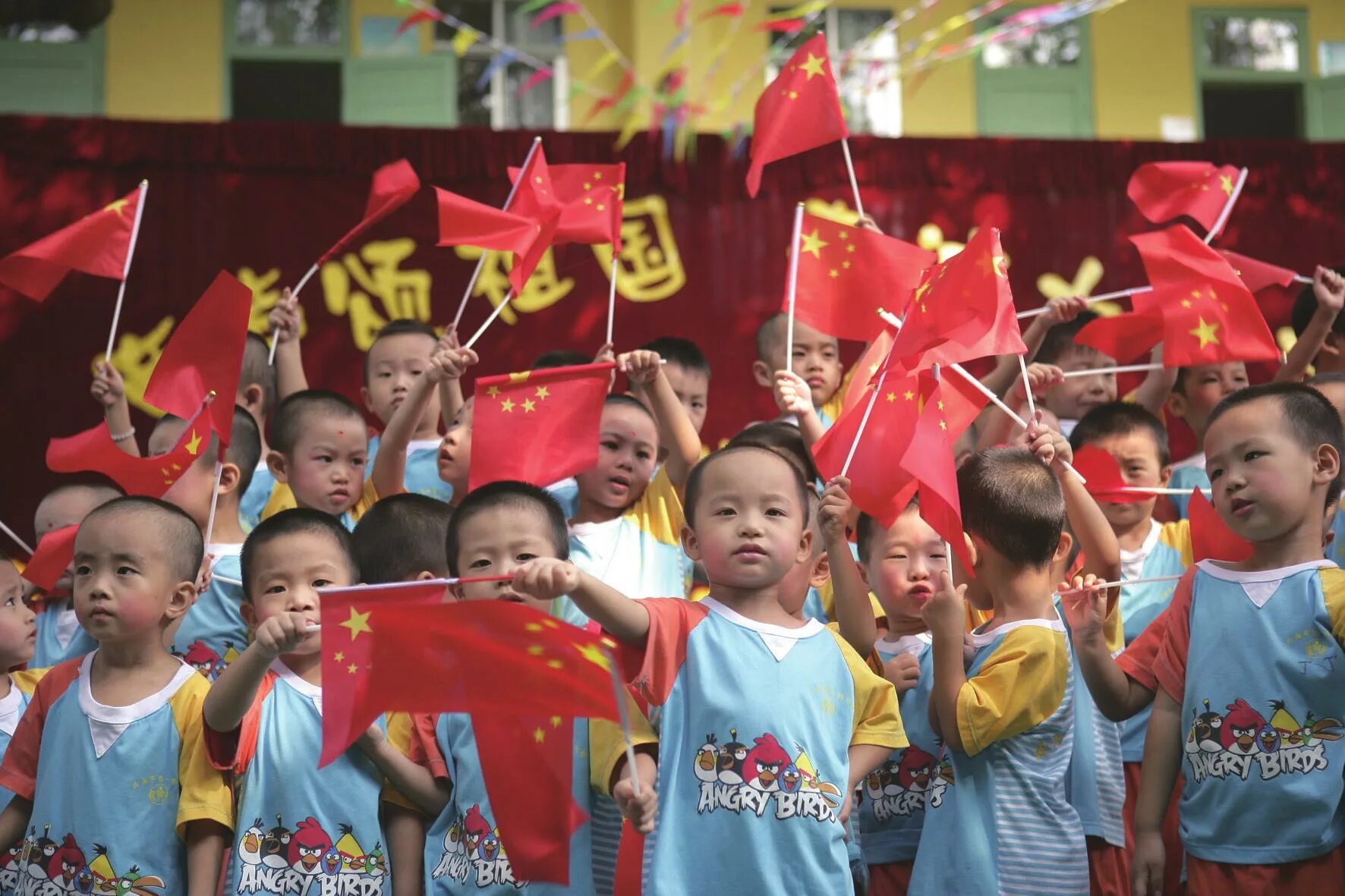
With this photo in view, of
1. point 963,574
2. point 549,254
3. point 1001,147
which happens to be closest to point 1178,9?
point 1001,147

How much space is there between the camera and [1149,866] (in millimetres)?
2508

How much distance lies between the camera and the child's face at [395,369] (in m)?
3.87

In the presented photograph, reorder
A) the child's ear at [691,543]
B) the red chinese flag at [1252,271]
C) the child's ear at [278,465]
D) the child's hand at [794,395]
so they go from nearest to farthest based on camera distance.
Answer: the child's ear at [691,543]
the child's hand at [794,395]
the child's ear at [278,465]
the red chinese flag at [1252,271]

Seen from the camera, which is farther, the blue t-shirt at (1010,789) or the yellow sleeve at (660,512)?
the yellow sleeve at (660,512)

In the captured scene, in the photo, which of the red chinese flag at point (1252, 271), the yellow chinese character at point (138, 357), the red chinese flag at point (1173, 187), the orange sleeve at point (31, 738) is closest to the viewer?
the orange sleeve at point (31, 738)

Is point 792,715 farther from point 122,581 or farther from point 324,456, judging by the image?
point 324,456

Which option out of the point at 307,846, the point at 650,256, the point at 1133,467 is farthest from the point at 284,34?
the point at 307,846

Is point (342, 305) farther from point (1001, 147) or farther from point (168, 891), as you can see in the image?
point (168, 891)

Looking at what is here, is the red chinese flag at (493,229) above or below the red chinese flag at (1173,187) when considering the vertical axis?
below

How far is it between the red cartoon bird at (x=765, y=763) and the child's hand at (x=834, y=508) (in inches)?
14.6

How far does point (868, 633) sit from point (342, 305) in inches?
128

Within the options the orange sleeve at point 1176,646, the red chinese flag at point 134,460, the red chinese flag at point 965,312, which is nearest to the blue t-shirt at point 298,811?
the red chinese flag at point 134,460

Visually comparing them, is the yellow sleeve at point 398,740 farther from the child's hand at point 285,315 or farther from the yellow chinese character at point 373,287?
the yellow chinese character at point 373,287

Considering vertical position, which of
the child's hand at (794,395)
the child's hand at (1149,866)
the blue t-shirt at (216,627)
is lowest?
the child's hand at (1149,866)
